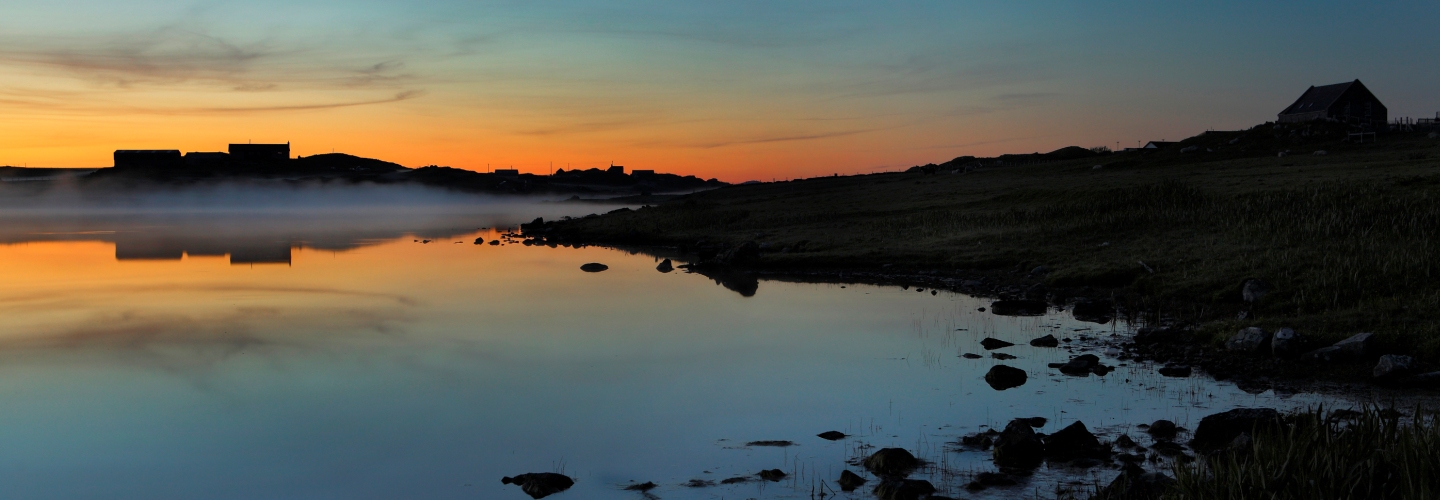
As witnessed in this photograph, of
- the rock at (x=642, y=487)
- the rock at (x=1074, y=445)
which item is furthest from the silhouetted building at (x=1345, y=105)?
the rock at (x=642, y=487)

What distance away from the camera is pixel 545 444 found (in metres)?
16.1

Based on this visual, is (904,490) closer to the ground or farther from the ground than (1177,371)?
closer to the ground

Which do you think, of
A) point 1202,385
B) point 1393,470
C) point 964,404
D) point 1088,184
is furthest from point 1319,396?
point 1088,184

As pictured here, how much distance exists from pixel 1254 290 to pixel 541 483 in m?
21.2

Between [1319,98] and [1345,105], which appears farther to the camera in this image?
[1319,98]

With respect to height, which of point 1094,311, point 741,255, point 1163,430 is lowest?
point 1163,430

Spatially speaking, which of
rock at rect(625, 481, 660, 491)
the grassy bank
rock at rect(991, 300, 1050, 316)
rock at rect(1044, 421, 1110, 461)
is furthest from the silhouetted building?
rock at rect(625, 481, 660, 491)

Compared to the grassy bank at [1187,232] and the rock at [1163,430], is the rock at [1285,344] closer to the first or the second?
the grassy bank at [1187,232]

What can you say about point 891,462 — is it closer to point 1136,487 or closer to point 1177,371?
point 1136,487

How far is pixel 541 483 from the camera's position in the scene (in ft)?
44.1

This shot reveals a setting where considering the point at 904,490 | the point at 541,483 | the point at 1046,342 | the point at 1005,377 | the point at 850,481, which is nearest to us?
the point at 904,490

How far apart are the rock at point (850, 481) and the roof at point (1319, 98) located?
117m

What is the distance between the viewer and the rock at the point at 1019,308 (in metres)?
28.7

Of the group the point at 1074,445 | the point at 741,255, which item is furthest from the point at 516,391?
the point at 741,255
